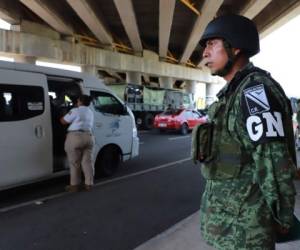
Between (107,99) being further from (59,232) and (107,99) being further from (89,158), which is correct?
(59,232)

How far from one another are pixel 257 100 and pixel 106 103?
277 inches

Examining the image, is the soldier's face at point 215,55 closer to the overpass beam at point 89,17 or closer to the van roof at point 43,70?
the van roof at point 43,70

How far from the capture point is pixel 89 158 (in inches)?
280

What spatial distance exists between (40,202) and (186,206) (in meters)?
2.53

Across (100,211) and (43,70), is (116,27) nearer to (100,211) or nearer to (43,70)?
(43,70)

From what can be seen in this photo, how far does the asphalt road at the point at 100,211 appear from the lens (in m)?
4.75

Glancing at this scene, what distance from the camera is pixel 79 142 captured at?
6.96m

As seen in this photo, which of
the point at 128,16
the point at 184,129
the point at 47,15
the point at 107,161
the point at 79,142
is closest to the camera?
the point at 79,142

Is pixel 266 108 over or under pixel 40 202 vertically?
over

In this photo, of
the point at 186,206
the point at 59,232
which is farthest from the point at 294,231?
the point at 186,206

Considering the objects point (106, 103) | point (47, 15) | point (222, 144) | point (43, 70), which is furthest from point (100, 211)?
point (47, 15)

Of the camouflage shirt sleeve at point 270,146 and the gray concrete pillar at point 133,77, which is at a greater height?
the gray concrete pillar at point 133,77

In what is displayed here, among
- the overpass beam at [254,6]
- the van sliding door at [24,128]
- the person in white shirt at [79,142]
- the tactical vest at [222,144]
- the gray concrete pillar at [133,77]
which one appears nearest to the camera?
the tactical vest at [222,144]

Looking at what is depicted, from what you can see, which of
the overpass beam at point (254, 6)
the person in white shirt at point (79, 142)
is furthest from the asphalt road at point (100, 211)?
the overpass beam at point (254, 6)
